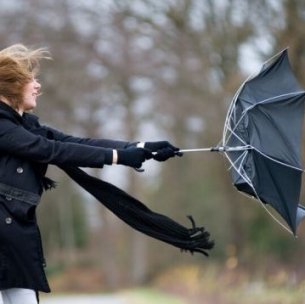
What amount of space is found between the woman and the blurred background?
13.5 m

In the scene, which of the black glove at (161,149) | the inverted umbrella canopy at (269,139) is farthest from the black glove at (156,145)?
the inverted umbrella canopy at (269,139)

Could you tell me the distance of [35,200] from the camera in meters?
4.83

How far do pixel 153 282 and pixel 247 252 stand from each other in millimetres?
10830

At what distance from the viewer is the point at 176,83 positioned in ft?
96.5

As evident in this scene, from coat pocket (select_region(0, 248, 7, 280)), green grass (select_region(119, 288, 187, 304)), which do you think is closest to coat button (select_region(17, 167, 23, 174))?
coat pocket (select_region(0, 248, 7, 280))

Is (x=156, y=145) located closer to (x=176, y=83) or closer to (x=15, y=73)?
(x=15, y=73)

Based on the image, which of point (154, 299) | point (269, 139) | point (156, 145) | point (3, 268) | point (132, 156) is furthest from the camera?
point (154, 299)

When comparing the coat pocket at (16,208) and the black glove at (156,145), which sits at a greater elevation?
the black glove at (156,145)

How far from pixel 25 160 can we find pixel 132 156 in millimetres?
538

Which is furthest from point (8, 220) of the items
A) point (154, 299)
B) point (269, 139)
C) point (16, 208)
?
point (154, 299)

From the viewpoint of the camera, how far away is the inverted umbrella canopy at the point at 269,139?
5.54 metres

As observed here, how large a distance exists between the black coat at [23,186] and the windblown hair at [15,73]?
0.06m

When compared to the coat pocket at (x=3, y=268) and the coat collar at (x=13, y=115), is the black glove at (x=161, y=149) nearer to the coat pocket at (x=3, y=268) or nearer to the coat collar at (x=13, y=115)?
the coat collar at (x=13, y=115)

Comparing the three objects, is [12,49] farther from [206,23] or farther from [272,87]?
[206,23]
